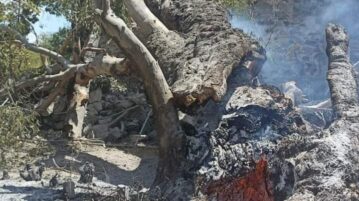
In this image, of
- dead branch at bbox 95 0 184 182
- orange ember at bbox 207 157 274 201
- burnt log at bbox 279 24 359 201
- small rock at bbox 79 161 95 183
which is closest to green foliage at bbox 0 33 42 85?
small rock at bbox 79 161 95 183

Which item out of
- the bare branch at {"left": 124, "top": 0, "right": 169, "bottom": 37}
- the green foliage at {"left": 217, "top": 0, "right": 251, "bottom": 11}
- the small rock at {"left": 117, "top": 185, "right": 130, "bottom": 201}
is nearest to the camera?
the small rock at {"left": 117, "top": 185, "right": 130, "bottom": 201}

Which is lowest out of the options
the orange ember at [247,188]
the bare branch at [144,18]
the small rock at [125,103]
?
the orange ember at [247,188]

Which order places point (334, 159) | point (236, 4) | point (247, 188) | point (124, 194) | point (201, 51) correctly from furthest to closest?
point (236, 4), point (201, 51), point (124, 194), point (247, 188), point (334, 159)

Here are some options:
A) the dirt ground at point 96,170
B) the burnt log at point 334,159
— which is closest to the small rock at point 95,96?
the dirt ground at point 96,170

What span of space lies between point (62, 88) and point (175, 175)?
4.81 meters

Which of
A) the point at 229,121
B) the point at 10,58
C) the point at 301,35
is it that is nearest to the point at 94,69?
the point at 10,58

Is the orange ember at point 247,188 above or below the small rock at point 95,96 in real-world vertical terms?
below

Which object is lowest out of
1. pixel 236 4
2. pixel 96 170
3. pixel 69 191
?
pixel 69 191

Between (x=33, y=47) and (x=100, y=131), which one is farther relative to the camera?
(x=100, y=131)

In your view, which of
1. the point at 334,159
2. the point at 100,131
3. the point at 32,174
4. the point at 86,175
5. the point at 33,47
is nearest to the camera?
the point at 334,159

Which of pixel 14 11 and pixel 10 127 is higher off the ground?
pixel 14 11

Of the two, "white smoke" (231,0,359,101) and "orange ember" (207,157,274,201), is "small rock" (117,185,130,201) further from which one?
"white smoke" (231,0,359,101)

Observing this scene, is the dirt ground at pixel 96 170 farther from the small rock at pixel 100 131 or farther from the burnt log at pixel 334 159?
the burnt log at pixel 334 159

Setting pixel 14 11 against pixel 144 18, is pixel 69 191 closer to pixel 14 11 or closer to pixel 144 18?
pixel 144 18
